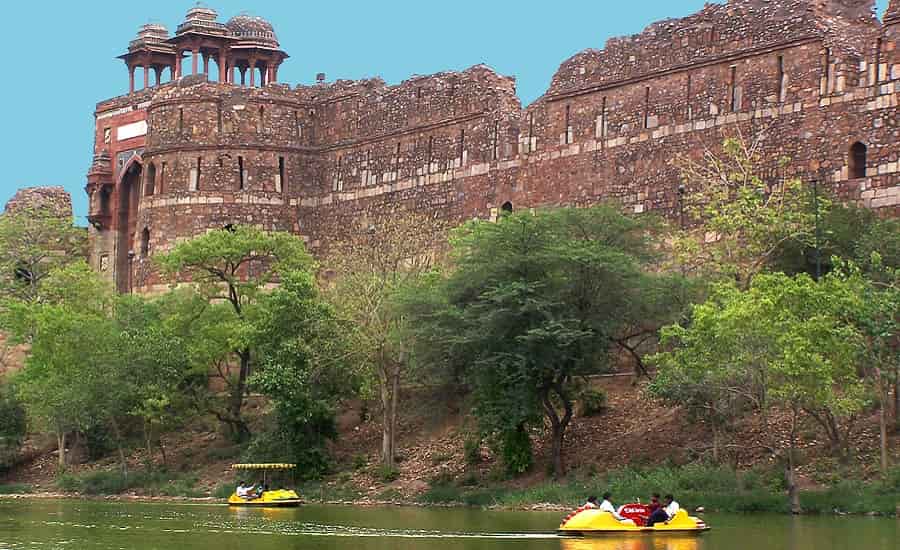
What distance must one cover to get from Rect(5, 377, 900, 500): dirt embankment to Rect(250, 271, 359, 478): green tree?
40.8 inches

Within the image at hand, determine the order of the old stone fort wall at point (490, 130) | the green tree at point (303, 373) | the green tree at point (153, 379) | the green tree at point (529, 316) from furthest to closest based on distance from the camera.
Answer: the green tree at point (153, 379), the green tree at point (303, 373), the old stone fort wall at point (490, 130), the green tree at point (529, 316)

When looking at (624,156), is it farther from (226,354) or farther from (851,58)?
(226,354)

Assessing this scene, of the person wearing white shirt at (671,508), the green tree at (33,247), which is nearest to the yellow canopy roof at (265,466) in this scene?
the person wearing white shirt at (671,508)

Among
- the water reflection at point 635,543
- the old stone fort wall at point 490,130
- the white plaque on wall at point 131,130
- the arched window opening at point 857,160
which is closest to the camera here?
the water reflection at point 635,543

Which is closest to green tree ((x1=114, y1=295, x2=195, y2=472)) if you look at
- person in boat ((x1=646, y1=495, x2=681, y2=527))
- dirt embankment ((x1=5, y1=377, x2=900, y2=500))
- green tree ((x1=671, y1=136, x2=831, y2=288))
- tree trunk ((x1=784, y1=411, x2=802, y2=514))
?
dirt embankment ((x1=5, y1=377, x2=900, y2=500))

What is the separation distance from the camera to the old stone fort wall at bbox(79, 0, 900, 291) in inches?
1670

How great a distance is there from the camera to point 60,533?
33.5 metres

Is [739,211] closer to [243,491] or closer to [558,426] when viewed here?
[558,426]

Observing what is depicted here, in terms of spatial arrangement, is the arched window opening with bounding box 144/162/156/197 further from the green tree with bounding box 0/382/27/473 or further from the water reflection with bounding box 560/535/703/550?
the water reflection with bounding box 560/535/703/550

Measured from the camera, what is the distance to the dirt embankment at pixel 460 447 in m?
37.7

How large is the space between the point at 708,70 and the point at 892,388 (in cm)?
1028

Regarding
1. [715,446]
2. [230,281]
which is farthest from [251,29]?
[715,446]

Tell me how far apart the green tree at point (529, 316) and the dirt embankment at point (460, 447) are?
Result: 105cm

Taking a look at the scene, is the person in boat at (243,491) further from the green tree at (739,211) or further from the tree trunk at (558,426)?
the green tree at (739,211)
